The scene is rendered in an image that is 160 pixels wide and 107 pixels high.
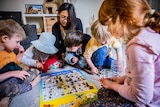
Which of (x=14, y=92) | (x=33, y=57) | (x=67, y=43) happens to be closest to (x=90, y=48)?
(x=67, y=43)

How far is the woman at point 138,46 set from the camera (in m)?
0.44

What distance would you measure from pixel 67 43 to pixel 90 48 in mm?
161

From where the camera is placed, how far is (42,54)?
3.41ft

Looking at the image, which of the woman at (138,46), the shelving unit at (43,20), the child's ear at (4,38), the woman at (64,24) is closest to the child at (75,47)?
the woman at (64,24)

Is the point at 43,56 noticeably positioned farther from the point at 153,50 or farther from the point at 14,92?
the point at 153,50

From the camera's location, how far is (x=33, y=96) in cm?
75

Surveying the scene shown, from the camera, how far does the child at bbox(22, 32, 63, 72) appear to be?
3.21 ft

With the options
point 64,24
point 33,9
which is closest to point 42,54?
point 64,24

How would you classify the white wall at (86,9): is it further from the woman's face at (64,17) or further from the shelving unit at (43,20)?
the woman's face at (64,17)

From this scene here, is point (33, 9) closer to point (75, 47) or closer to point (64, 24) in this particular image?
point (64, 24)

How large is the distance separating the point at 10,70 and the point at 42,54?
0.87ft

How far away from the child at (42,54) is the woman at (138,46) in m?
0.54

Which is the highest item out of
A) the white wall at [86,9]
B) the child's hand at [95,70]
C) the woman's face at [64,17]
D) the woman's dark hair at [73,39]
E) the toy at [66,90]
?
the white wall at [86,9]

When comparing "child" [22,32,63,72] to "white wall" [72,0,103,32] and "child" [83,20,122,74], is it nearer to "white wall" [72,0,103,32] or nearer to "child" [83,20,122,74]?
"child" [83,20,122,74]
